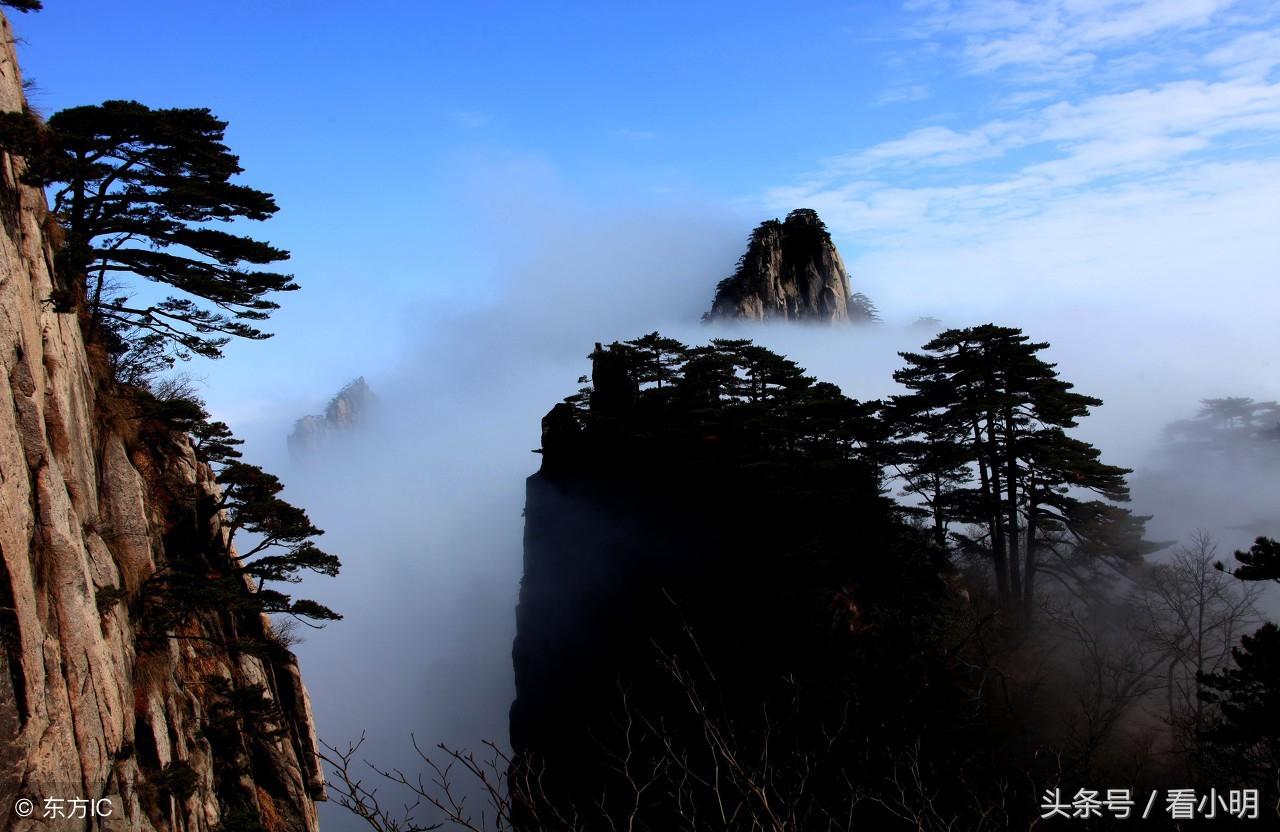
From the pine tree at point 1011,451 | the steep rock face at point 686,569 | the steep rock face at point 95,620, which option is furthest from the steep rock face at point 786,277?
the steep rock face at point 95,620

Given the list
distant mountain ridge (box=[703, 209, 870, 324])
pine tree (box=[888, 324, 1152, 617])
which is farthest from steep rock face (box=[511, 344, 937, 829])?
distant mountain ridge (box=[703, 209, 870, 324])

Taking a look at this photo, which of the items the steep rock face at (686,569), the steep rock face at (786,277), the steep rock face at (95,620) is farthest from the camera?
the steep rock face at (786,277)

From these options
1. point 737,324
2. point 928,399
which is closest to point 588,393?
point 928,399

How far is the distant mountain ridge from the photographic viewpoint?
223 feet

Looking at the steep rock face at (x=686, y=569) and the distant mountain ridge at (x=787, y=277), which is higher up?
the distant mountain ridge at (x=787, y=277)

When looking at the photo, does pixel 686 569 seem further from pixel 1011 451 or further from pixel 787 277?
pixel 787 277

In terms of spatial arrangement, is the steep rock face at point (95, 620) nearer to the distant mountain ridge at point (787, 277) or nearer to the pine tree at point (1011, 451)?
the pine tree at point (1011, 451)

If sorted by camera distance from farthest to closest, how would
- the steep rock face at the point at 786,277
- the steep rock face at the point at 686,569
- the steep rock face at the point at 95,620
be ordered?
the steep rock face at the point at 786,277
the steep rock face at the point at 686,569
the steep rock face at the point at 95,620

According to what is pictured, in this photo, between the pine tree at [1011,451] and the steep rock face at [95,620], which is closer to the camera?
the steep rock face at [95,620]

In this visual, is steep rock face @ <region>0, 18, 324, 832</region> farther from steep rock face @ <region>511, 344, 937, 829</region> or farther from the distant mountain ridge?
the distant mountain ridge

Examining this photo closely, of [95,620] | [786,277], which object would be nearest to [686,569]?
[95,620]

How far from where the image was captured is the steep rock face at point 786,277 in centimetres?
6806

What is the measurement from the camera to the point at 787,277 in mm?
70250

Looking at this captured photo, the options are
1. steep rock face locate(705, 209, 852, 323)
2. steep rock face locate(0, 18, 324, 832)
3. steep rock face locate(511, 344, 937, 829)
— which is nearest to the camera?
steep rock face locate(0, 18, 324, 832)
